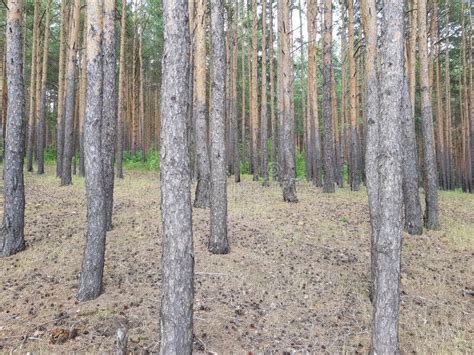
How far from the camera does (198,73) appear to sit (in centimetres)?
884

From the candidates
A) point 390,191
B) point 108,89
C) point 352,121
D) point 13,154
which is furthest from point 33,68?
point 390,191

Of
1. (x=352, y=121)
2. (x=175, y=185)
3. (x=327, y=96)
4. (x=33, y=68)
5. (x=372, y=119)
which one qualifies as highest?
(x=33, y=68)

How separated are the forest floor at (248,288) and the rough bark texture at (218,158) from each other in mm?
359

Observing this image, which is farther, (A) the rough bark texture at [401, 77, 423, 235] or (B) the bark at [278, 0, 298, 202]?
(B) the bark at [278, 0, 298, 202]

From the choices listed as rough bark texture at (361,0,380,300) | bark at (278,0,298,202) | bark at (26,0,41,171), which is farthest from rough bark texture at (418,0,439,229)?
bark at (26,0,41,171)

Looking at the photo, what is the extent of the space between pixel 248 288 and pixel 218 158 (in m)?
2.42

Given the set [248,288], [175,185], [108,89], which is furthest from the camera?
[108,89]

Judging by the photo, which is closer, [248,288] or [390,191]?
[390,191]

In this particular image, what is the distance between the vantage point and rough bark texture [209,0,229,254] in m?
6.45

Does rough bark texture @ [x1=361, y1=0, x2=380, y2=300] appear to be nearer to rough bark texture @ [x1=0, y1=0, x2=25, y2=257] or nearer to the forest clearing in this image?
the forest clearing

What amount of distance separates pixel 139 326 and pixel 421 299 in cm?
430

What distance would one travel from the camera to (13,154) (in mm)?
6281

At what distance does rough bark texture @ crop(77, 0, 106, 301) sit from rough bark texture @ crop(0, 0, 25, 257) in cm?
227

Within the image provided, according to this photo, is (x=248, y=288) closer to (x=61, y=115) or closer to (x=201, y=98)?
(x=201, y=98)
